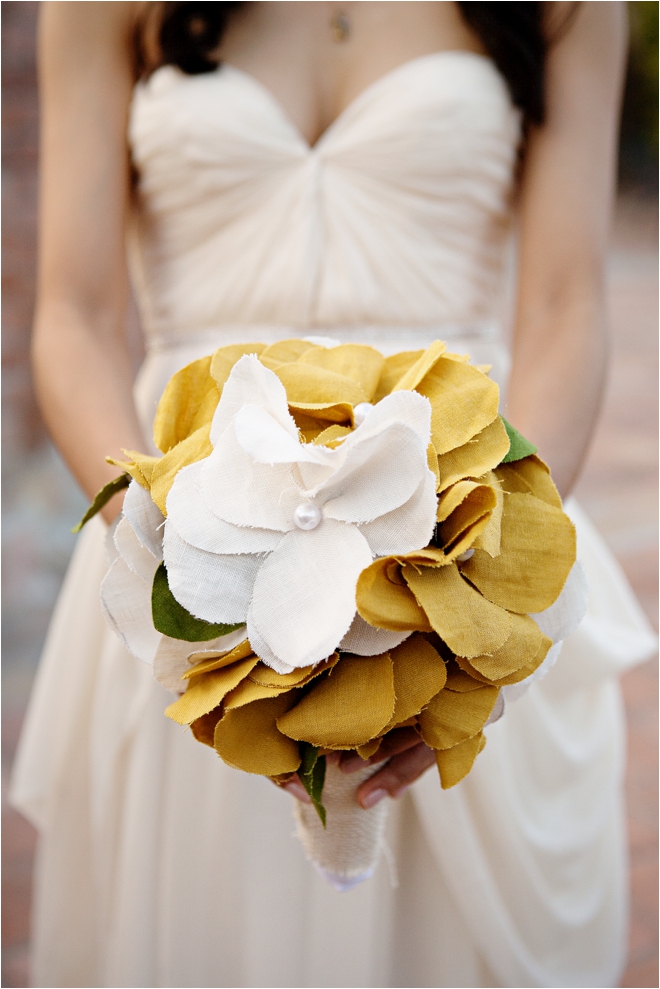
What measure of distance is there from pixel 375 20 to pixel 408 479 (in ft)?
2.71

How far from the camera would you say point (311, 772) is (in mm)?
574

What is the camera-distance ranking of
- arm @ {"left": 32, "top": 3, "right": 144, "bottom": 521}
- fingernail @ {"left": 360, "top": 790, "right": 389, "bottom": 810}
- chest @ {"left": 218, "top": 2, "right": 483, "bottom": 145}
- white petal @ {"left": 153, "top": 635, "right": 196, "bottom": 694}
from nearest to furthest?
white petal @ {"left": 153, "top": 635, "right": 196, "bottom": 694} → fingernail @ {"left": 360, "top": 790, "right": 389, "bottom": 810} → arm @ {"left": 32, "top": 3, "right": 144, "bottom": 521} → chest @ {"left": 218, "top": 2, "right": 483, "bottom": 145}

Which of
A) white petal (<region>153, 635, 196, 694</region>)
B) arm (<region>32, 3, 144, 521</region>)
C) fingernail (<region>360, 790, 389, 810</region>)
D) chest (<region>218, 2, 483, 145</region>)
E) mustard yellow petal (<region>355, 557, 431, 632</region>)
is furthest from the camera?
chest (<region>218, 2, 483, 145</region>)

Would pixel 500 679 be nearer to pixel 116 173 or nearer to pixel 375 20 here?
pixel 116 173

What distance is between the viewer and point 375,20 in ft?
3.49

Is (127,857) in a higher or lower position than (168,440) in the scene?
lower

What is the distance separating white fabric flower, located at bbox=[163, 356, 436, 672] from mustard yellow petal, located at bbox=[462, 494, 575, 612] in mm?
62

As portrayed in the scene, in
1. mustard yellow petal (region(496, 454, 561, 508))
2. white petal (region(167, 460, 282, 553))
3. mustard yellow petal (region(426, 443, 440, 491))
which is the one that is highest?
mustard yellow petal (region(426, 443, 440, 491))

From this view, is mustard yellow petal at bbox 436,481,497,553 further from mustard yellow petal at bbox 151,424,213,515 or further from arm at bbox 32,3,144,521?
Result: arm at bbox 32,3,144,521

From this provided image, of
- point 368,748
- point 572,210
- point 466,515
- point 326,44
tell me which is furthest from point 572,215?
point 368,748

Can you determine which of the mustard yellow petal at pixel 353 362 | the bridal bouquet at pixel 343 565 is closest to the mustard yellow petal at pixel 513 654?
the bridal bouquet at pixel 343 565

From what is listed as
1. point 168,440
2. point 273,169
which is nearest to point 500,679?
point 168,440

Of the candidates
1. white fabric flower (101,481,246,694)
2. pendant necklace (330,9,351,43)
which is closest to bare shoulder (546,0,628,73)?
pendant necklace (330,9,351,43)

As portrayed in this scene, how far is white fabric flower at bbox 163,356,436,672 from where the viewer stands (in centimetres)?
51
